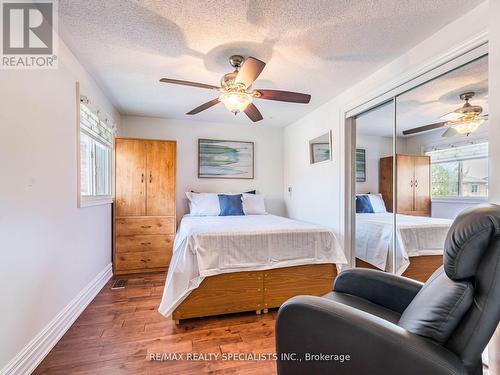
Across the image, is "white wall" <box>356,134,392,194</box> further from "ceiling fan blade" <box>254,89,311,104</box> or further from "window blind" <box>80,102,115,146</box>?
"window blind" <box>80,102,115,146</box>

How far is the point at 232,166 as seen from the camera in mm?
4418

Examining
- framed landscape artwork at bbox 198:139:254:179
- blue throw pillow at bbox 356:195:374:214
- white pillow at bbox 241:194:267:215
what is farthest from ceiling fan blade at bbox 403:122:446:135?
framed landscape artwork at bbox 198:139:254:179

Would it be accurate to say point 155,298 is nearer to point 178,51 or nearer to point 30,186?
point 30,186

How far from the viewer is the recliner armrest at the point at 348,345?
87 centimetres

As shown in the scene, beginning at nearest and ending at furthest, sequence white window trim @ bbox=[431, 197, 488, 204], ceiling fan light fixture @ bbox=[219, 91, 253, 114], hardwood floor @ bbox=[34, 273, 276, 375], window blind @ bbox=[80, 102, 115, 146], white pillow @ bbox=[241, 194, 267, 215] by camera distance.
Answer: hardwood floor @ bbox=[34, 273, 276, 375] → white window trim @ bbox=[431, 197, 488, 204] → ceiling fan light fixture @ bbox=[219, 91, 253, 114] → window blind @ bbox=[80, 102, 115, 146] → white pillow @ bbox=[241, 194, 267, 215]

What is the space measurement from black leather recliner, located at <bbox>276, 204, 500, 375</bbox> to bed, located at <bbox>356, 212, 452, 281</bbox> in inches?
43.5

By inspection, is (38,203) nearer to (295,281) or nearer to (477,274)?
(295,281)

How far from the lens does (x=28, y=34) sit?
1612 millimetres

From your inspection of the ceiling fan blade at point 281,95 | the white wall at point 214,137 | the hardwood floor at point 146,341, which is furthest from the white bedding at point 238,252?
the white wall at point 214,137

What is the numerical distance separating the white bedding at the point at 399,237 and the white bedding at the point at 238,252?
1.60 ft

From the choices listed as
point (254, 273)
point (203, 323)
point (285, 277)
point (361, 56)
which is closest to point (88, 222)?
point (203, 323)

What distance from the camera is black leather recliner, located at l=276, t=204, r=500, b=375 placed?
2.83 ft

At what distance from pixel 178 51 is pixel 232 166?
246 centimetres

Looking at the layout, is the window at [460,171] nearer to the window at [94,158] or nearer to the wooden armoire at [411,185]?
the wooden armoire at [411,185]
